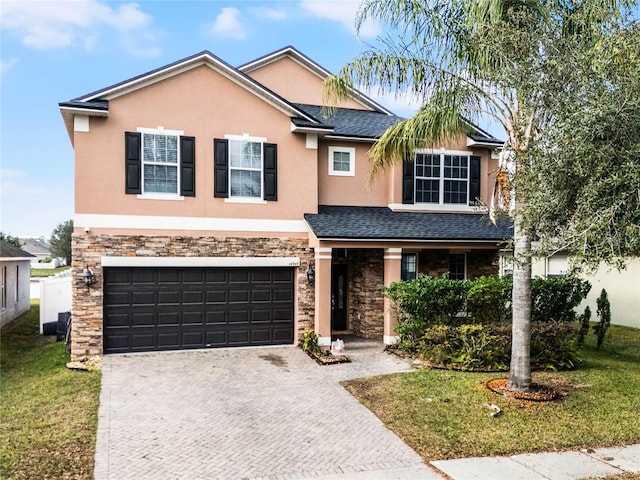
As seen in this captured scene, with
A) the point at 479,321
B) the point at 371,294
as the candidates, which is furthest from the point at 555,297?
the point at 371,294

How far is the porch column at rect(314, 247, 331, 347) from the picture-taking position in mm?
13287

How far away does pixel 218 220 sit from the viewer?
43.5ft

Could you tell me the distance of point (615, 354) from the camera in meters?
13.9

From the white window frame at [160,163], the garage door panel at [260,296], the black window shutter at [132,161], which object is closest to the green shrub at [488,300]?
the garage door panel at [260,296]

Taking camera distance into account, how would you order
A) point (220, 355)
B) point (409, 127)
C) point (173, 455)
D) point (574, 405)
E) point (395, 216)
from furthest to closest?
point (395, 216) < point (220, 355) < point (409, 127) < point (574, 405) < point (173, 455)

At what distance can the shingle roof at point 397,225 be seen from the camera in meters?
13.3

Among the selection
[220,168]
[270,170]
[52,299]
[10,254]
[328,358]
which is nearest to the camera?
[328,358]

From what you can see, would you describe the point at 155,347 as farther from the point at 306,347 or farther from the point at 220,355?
the point at 306,347

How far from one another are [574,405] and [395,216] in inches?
303

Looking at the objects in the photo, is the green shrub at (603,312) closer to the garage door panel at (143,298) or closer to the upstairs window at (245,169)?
the upstairs window at (245,169)

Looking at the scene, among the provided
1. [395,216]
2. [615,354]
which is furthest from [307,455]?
[615,354]

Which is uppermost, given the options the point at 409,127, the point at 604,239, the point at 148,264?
the point at 409,127

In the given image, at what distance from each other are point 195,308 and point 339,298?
501 cm

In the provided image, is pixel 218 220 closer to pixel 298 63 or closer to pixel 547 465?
pixel 298 63
